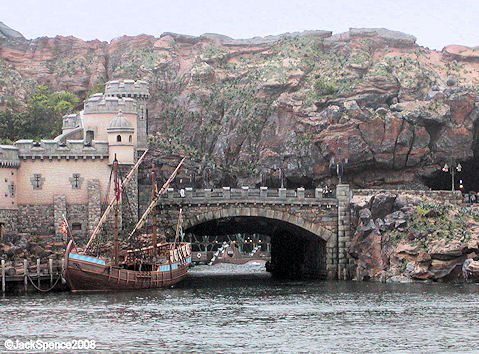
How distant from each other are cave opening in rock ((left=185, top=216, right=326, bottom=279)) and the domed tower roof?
17.1 m

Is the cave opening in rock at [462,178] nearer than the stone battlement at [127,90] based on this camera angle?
No

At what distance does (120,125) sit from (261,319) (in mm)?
37877

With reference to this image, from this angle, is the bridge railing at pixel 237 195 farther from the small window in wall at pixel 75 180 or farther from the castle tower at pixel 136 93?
the castle tower at pixel 136 93

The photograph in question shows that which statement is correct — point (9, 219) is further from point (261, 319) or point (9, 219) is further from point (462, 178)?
point (462, 178)

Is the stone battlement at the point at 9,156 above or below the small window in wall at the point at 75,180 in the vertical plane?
above

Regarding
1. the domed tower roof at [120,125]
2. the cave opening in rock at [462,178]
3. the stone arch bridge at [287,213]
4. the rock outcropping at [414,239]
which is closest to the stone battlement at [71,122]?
the stone arch bridge at [287,213]

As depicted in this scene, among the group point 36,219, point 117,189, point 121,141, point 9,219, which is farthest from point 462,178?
point 9,219

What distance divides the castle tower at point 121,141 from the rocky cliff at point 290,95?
110 feet

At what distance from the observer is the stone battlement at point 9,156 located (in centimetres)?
11688

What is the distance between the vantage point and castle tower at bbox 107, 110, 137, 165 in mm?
120188

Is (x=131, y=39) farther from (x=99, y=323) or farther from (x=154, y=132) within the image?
(x=99, y=323)

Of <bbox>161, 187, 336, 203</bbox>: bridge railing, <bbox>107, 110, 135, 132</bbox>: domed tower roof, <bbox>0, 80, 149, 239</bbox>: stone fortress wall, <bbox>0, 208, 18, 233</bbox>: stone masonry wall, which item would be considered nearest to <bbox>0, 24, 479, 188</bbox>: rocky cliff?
<bbox>161, 187, 336, 203</bbox>: bridge railing

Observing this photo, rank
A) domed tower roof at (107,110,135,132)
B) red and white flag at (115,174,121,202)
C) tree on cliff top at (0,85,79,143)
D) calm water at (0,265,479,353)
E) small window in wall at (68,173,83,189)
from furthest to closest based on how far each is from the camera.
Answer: tree on cliff top at (0,85,79,143) → domed tower roof at (107,110,135,132) → small window in wall at (68,173,83,189) → red and white flag at (115,174,121,202) → calm water at (0,265,479,353)

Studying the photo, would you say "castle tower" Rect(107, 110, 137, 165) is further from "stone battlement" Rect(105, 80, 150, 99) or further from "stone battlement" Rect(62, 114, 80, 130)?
"stone battlement" Rect(105, 80, 150, 99)
